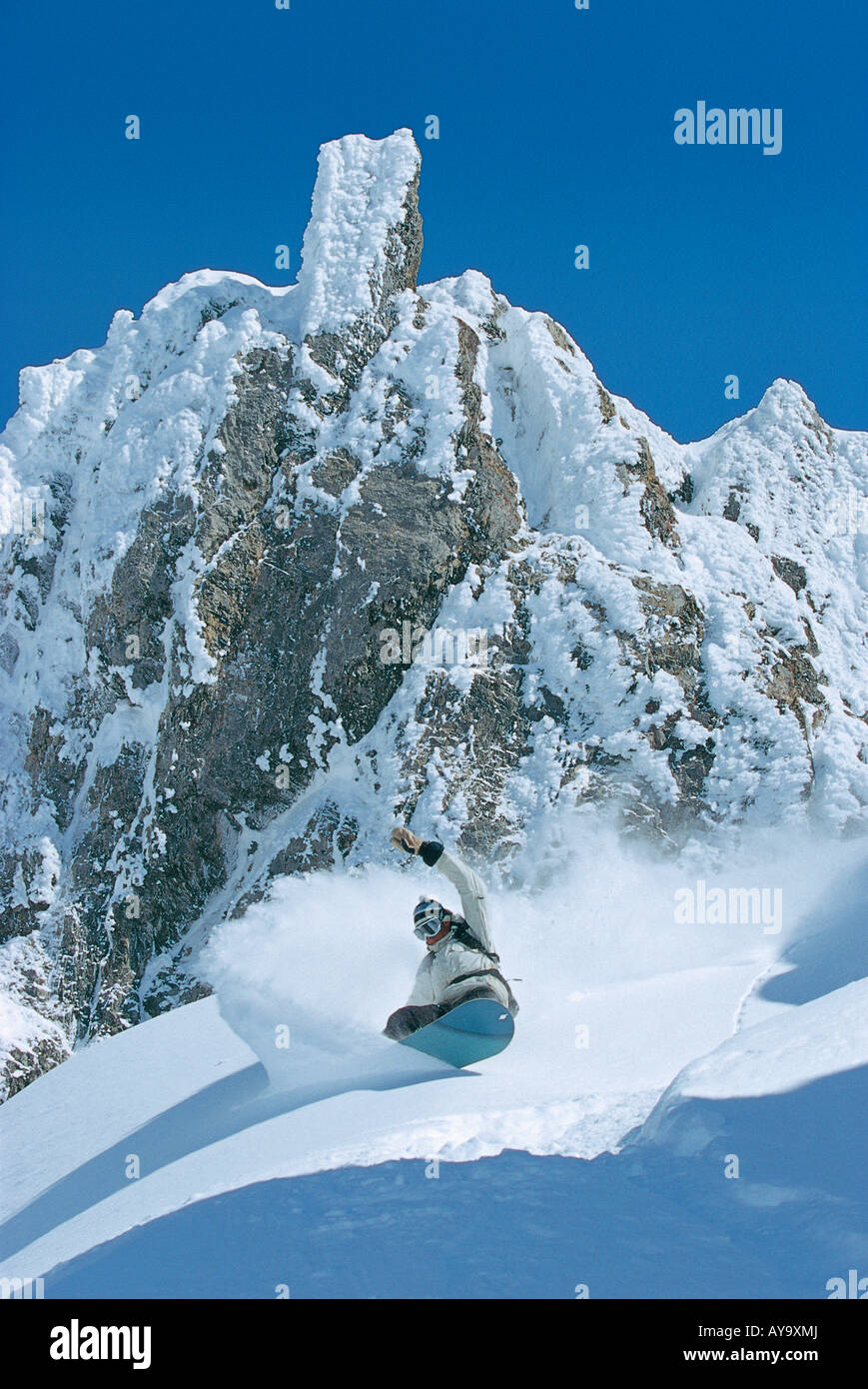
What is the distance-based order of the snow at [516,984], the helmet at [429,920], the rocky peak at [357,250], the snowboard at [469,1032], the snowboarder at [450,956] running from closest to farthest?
the snow at [516,984] → the snowboard at [469,1032] → the snowboarder at [450,956] → the helmet at [429,920] → the rocky peak at [357,250]

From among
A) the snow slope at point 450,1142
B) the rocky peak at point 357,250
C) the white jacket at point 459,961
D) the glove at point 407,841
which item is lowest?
the snow slope at point 450,1142

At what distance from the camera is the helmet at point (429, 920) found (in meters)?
9.20

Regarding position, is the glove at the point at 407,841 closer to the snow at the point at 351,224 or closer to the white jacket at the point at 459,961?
the white jacket at the point at 459,961

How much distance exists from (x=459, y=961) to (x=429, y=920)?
432 millimetres

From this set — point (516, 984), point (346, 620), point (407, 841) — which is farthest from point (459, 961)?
point (346, 620)

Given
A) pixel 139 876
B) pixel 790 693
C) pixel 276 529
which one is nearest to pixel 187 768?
pixel 139 876

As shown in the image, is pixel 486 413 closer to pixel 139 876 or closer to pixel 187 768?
pixel 187 768

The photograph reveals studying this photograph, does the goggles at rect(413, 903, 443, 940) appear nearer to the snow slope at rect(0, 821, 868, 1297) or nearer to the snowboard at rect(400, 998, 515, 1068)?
the snowboard at rect(400, 998, 515, 1068)

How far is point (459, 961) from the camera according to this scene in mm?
9078

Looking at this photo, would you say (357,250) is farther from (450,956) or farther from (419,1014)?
(419,1014)

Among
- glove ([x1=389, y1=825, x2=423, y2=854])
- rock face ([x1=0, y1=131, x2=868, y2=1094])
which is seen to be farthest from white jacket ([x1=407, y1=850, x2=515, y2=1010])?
rock face ([x1=0, y1=131, x2=868, y2=1094])

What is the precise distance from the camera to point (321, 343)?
5741 cm

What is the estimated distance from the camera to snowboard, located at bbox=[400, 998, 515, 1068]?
28.3 ft

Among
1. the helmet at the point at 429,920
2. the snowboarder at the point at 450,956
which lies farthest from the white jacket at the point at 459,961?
the helmet at the point at 429,920
